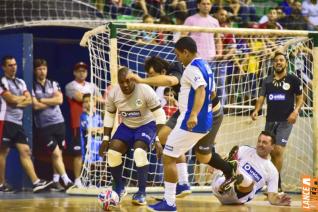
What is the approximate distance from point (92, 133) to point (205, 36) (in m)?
2.88

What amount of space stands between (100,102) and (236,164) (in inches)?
175

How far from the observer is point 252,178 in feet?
45.0

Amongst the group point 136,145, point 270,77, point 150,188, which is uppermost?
point 270,77

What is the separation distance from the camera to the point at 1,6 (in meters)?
18.2

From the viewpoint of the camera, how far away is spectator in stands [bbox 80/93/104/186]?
16.2 meters

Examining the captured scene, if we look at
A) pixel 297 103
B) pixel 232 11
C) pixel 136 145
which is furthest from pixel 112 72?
pixel 232 11

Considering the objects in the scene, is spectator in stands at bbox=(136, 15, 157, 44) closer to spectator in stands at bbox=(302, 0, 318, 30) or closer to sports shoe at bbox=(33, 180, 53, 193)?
sports shoe at bbox=(33, 180, 53, 193)

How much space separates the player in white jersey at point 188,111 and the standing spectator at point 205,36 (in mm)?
5642

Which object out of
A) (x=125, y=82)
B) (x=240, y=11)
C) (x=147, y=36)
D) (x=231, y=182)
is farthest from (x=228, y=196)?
(x=240, y=11)

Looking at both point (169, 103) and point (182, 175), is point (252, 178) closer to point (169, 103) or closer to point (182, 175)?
point (182, 175)

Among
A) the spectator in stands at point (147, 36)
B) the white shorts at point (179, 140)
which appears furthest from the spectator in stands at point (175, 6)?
the white shorts at point (179, 140)

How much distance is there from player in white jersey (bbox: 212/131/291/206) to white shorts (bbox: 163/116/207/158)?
69.8 inches

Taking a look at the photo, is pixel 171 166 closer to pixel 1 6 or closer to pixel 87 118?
pixel 87 118

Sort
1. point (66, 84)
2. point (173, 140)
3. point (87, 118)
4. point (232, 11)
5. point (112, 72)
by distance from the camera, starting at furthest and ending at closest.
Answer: point (232, 11) < point (66, 84) < point (87, 118) < point (112, 72) < point (173, 140)
